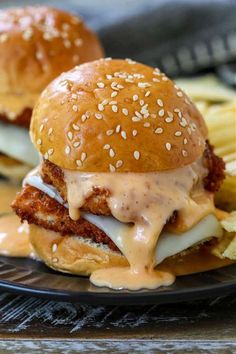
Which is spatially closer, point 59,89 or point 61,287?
point 61,287

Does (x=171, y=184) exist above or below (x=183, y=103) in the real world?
below

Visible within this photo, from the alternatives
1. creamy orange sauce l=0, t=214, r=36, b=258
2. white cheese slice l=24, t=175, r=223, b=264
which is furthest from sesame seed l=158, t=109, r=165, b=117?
creamy orange sauce l=0, t=214, r=36, b=258

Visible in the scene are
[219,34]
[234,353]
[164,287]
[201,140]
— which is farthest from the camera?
[219,34]

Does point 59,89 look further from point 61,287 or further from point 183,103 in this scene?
point 61,287

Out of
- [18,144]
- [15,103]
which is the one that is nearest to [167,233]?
[18,144]

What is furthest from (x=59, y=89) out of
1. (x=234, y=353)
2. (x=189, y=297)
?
(x=234, y=353)

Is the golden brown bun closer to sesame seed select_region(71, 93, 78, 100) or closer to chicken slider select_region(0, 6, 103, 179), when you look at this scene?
chicken slider select_region(0, 6, 103, 179)
